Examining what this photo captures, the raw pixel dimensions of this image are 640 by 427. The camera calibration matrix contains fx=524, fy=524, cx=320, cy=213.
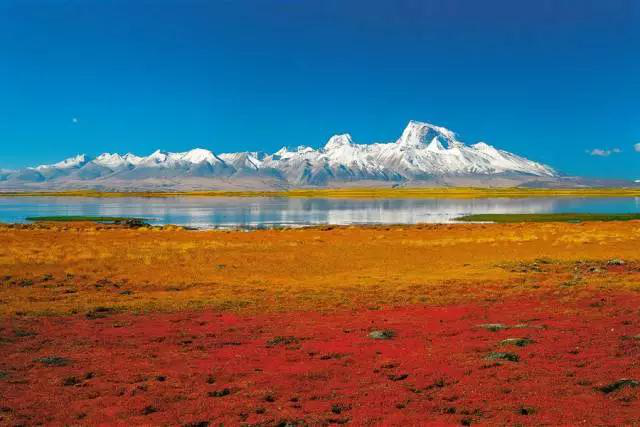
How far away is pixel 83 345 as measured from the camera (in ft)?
58.5

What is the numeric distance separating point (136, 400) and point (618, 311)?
63.1 ft

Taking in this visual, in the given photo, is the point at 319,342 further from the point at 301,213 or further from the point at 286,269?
the point at 301,213

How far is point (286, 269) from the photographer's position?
38.2 m

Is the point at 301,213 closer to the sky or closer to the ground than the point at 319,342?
closer to the sky

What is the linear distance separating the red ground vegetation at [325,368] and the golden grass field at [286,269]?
4.08m

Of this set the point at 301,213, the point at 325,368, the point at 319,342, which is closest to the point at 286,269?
the point at 319,342

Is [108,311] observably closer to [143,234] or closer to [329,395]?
[329,395]

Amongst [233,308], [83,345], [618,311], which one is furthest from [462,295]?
[83,345]

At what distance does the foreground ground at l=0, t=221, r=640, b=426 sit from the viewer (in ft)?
39.0

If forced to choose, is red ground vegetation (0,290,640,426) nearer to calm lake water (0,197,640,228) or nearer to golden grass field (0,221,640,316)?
golden grass field (0,221,640,316)

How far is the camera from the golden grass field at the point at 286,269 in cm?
2661

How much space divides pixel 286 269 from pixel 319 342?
20088mm

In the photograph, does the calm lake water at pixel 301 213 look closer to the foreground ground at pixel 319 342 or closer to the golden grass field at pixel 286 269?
the golden grass field at pixel 286 269

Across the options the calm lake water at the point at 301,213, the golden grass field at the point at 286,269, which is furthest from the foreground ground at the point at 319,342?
the calm lake water at the point at 301,213
